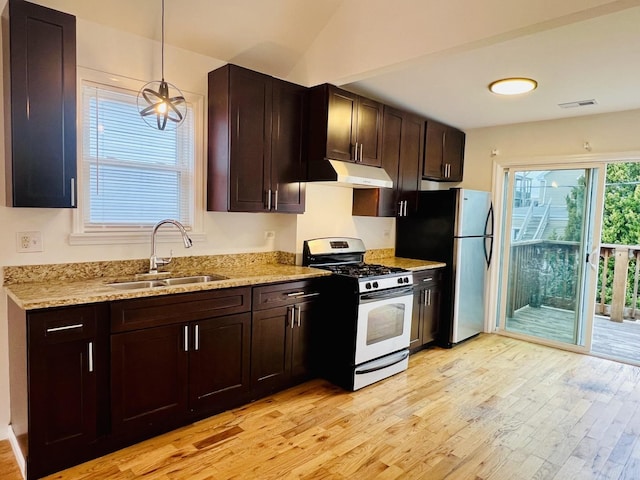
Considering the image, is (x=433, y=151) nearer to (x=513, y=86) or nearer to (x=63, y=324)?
(x=513, y=86)

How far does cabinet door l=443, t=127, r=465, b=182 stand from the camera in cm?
473

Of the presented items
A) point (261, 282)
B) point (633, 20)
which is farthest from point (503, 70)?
point (261, 282)

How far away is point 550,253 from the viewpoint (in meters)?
4.53

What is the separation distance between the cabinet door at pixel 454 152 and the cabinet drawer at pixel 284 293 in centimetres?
252

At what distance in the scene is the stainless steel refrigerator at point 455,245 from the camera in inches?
165

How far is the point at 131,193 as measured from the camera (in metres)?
2.82

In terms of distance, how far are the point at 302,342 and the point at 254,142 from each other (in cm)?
160

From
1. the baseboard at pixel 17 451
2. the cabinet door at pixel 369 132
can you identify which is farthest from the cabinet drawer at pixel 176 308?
the cabinet door at pixel 369 132

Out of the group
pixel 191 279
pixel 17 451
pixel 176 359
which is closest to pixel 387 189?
pixel 191 279

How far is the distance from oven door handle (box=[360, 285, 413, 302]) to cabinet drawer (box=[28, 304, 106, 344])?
1837 mm

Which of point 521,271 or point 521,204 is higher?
point 521,204

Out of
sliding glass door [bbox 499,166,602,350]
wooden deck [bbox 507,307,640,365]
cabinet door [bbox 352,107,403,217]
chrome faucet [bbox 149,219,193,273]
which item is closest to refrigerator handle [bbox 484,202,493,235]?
sliding glass door [bbox 499,166,602,350]

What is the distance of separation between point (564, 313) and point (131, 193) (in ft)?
14.8

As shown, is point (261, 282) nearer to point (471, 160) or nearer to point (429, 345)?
point (429, 345)
